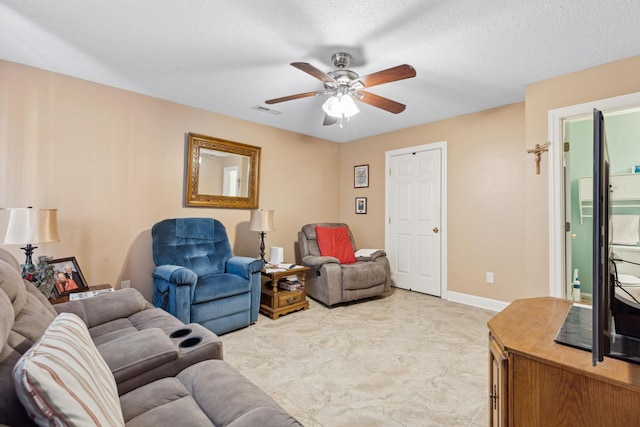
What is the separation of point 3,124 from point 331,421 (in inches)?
135

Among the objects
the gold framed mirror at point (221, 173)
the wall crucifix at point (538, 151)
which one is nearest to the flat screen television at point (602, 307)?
the wall crucifix at point (538, 151)

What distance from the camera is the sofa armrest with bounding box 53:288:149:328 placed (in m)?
1.80

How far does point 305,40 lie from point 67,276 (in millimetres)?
2751

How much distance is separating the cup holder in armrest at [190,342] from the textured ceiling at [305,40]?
1924mm

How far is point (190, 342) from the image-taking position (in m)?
1.43

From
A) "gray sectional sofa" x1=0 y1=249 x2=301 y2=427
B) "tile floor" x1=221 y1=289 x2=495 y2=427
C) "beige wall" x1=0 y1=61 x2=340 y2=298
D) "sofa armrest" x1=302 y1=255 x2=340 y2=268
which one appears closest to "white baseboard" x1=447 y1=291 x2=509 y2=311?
"tile floor" x1=221 y1=289 x2=495 y2=427

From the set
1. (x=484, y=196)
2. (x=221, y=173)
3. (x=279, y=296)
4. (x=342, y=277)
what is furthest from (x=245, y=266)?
(x=484, y=196)

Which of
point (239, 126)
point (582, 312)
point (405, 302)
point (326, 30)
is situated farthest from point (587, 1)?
point (239, 126)

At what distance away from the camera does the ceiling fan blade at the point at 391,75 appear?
1964 mm

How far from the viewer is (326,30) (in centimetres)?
207

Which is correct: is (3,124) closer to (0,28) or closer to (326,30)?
(0,28)

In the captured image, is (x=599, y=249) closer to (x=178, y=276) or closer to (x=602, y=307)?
(x=602, y=307)

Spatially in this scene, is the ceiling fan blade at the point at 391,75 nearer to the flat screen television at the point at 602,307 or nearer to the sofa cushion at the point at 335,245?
the flat screen television at the point at 602,307

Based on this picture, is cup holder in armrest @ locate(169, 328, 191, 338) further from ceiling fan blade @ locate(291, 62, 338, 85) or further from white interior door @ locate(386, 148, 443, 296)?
white interior door @ locate(386, 148, 443, 296)
